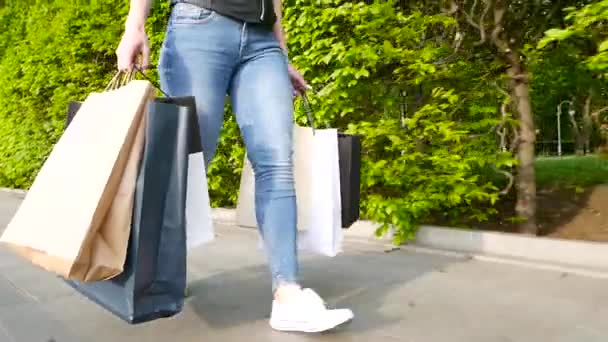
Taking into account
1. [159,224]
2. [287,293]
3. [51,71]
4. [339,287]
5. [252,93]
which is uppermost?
[51,71]

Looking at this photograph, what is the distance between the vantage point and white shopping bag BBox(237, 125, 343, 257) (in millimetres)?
2273

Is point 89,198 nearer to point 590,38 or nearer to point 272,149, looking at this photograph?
point 272,149

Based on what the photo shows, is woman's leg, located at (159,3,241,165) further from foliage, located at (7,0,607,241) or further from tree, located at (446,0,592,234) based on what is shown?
tree, located at (446,0,592,234)

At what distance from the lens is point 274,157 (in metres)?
2.13

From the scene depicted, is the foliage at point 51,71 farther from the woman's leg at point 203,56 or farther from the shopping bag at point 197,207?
the shopping bag at point 197,207

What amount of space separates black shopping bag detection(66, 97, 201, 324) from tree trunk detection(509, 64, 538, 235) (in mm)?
2314

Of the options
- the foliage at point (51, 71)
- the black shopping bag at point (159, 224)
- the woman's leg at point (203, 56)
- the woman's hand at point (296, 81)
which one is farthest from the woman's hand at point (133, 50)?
the foliage at point (51, 71)

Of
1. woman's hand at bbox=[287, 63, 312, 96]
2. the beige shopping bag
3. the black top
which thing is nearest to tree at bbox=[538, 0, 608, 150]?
woman's hand at bbox=[287, 63, 312, 96]

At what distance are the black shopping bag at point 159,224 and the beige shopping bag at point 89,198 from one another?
43 millimetres

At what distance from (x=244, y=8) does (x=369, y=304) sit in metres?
1.27

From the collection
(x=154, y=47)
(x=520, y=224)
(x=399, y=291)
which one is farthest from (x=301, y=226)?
(x=154, y=47)

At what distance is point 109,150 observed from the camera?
68.6 inches

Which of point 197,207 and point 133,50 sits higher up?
point 133,50

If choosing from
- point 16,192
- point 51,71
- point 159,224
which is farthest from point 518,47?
point 16,192
